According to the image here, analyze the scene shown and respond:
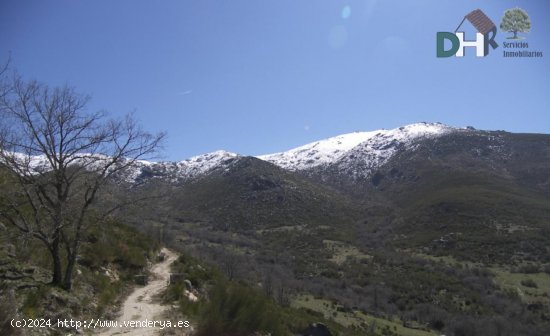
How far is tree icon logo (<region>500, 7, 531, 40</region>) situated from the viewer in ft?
86.2

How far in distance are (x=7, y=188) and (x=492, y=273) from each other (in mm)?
55150

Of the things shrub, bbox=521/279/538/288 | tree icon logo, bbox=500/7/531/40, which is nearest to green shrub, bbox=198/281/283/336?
tree icon logo, bbox=500/7/531/40

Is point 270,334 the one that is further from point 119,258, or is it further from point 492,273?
point 492,273

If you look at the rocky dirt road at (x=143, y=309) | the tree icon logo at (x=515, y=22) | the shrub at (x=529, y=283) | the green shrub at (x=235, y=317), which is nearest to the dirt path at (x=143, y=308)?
the rocky dirt road at (x=143, y=309)

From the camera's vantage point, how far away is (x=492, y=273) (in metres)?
50.6

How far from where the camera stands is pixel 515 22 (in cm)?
2681

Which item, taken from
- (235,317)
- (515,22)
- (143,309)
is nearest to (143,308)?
(143,309)

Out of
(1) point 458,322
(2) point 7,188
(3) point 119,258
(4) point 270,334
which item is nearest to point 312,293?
(1) point 458,322

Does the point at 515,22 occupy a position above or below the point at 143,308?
above

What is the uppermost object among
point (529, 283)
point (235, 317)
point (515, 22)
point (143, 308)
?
point (515, 22)

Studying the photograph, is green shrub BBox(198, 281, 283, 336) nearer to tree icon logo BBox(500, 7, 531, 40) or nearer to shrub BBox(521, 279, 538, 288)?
tree icon logo BBox(500, 7, 531, 40)

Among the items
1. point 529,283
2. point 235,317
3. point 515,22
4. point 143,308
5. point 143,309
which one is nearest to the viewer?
point 235,317

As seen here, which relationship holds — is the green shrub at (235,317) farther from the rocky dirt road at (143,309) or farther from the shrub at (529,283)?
the shrub at (529,283)

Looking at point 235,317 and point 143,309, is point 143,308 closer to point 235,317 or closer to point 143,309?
point 143,309
